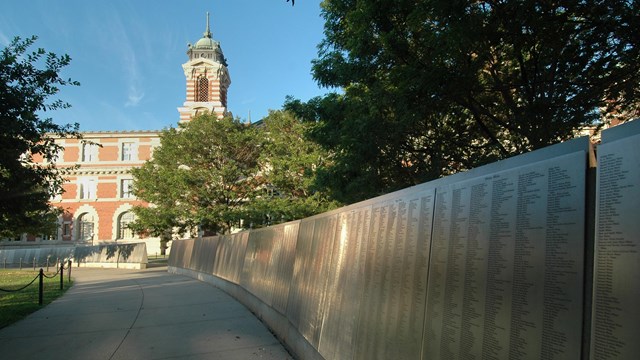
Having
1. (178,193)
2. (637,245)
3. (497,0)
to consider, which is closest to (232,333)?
(497,0)

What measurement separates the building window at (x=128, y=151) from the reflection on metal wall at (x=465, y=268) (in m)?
57.7

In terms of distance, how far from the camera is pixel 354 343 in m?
4.86

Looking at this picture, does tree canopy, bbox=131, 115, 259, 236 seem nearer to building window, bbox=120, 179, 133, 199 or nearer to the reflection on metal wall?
building window, bbox=120, 179, 133, 199

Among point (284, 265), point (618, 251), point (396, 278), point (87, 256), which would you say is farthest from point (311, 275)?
point (87, 256)

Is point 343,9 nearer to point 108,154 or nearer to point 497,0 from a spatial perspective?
point 497,0

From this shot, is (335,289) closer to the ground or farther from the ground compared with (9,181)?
closer to the ground

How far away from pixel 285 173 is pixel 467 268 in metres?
27.2

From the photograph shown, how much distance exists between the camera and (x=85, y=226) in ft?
196

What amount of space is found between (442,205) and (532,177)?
3.32 feet

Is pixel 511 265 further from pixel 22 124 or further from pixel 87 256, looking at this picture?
pixel 87 256

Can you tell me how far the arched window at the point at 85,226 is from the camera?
59438mm

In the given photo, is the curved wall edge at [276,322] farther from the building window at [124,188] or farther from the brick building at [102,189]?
the building window at [124,188]

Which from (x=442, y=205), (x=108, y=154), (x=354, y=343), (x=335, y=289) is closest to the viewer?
(x=442, y=205)

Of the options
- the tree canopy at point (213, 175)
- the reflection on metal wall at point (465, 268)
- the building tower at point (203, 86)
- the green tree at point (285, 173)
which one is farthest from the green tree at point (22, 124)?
the building tower at point (203, 86)
